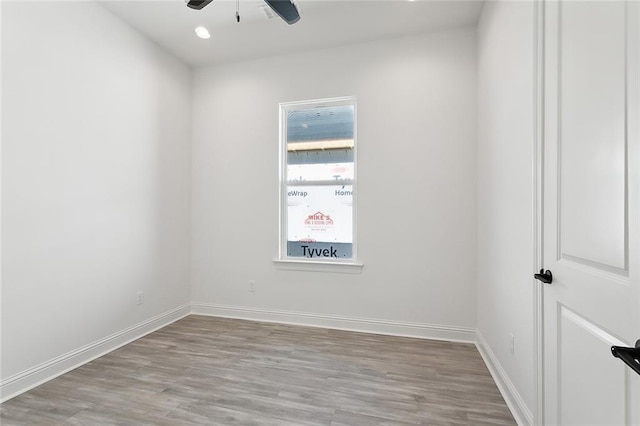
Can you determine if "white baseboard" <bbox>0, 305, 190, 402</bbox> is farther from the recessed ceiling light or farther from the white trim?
the white trim

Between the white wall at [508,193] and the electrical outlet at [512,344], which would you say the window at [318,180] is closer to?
the white wall at [508,193]

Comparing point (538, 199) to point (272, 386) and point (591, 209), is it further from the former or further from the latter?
point (272, 386)

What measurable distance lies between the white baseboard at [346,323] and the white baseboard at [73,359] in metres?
0.62

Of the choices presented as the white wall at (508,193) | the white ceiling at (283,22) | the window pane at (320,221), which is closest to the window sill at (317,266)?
the window pane at (320,221)

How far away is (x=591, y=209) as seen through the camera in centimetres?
111

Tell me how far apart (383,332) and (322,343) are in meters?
0.69

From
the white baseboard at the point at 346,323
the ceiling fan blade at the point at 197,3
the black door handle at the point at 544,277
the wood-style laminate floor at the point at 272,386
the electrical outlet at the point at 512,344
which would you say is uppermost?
the ceiling fan blade at the point at 197,3

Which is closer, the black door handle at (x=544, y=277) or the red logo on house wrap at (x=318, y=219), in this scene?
the black door handle at (x=544, y=277)

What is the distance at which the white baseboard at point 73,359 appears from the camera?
204 cm

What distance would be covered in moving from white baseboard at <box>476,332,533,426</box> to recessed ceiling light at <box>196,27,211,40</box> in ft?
12.9

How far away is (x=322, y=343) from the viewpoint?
9.43ft

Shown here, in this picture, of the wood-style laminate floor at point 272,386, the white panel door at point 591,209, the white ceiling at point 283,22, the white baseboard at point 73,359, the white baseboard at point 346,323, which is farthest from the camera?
the white baseboard at point 346,323

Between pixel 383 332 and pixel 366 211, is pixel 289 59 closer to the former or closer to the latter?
pixel 366 211

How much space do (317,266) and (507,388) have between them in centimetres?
196
